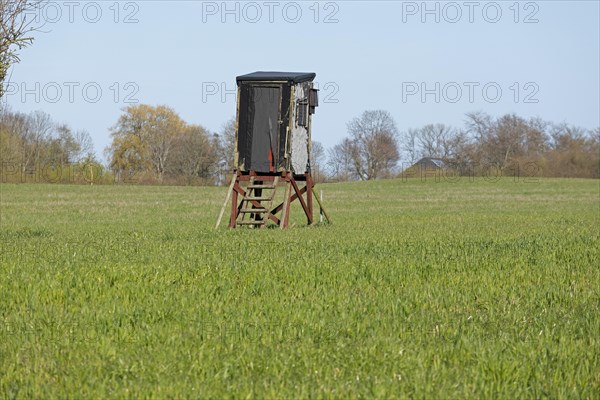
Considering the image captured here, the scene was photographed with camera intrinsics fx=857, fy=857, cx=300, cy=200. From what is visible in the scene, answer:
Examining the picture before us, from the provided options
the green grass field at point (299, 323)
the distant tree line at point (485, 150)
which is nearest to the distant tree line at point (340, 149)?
the distant tree line at point (485, 150)

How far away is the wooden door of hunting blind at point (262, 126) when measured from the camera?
80.3 ft

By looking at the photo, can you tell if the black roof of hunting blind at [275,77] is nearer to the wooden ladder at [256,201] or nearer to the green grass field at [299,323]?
the wooden ladder at [256,201]

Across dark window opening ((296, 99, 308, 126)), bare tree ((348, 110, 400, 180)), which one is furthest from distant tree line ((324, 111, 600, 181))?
dark window opening ((296, 99, 308, 126))

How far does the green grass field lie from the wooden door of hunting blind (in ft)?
32.7

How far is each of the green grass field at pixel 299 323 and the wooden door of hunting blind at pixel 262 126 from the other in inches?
392

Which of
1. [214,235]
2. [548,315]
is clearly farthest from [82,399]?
[214,235]

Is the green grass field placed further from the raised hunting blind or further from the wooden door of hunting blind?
the wooden door of hunting blind

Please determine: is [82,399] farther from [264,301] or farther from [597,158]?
[597,158]

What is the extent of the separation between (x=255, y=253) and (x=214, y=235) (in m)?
6.19

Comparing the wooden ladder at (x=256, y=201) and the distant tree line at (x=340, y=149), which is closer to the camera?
the wooden ladder at (x=256, y=201)

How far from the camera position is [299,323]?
26.8 feet

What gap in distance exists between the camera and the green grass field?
6.23m

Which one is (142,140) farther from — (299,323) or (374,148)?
(299,323)

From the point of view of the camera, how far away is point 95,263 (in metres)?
12.2
